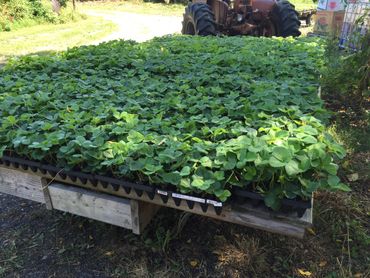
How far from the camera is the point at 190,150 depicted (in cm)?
184

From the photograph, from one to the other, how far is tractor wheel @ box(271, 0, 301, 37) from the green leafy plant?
3.09 meters

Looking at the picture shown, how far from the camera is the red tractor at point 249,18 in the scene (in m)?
6.92

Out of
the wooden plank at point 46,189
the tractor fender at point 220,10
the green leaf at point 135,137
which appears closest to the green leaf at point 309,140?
the green leaf at point 135,137

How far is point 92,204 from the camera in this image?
208cm

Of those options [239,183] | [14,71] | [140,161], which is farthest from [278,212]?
[14,71]

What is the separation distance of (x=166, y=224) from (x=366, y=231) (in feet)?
4.55

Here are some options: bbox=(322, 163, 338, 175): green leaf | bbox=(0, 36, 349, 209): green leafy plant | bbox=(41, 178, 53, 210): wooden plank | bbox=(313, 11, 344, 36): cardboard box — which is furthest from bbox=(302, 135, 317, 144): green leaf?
bbox=(313, 11, 344, 36): cardboard box

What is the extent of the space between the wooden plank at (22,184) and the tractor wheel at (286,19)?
5.87m

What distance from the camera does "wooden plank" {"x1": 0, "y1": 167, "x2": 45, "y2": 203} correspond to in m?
2.22

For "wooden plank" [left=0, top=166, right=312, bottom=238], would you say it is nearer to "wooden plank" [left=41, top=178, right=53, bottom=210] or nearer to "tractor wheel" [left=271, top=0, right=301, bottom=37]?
"wooden plank" [left=41, top=178, right=53, bottom=210]

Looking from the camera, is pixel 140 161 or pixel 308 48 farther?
pixel 308 48

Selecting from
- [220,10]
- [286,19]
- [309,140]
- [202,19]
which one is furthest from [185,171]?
[220,10]

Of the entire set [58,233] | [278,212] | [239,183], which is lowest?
[58,233]

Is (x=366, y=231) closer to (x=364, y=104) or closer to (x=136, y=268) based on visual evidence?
(x=136, y=268)
